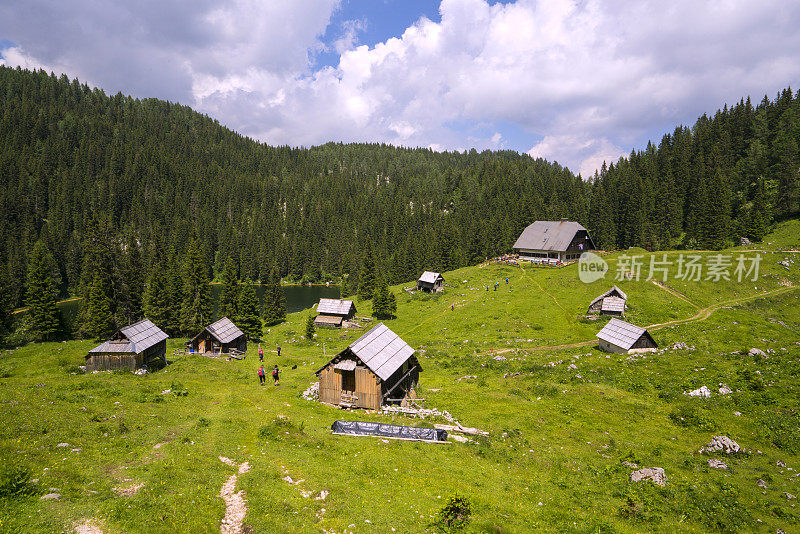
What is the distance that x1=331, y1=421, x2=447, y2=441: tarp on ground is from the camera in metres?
26.8

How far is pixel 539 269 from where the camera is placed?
9012 centimetres

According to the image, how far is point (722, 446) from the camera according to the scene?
79.8 feet

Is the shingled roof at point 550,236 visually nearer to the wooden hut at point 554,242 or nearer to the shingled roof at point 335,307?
the wooden hut at point 554,242

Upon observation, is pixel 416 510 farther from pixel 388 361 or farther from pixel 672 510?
pixel 388 361

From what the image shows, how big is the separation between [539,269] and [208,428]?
80.3 m

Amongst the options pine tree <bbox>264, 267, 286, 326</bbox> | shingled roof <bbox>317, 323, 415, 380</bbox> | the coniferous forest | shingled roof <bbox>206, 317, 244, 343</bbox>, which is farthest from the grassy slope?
pine tree <bbox>264, 267, 286, 326</bbox>

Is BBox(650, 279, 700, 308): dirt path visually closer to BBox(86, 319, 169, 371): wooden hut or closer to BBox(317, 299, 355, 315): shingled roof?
BBox(317, 299, 355, 315): shingled roof

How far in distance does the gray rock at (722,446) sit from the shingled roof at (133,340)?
2034 inches

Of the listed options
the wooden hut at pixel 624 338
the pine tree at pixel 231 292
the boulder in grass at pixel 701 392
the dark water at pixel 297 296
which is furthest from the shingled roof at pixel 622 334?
the dark water at pixel 297 296

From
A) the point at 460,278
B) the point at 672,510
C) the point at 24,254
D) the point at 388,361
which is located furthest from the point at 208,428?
the point at 24,254

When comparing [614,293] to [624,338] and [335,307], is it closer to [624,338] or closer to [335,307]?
[624,338]

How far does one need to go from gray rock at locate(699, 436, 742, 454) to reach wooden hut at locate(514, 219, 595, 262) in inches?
2805

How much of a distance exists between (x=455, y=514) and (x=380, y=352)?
18.5 m

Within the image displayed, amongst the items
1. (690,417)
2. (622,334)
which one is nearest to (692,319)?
(622,334)
